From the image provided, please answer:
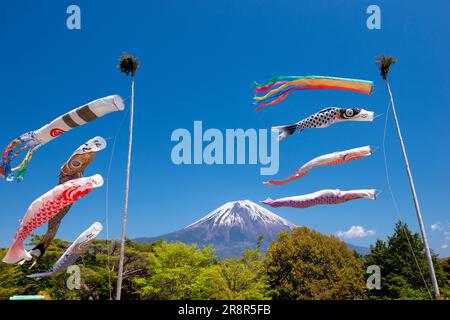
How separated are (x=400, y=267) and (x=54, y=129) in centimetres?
2490

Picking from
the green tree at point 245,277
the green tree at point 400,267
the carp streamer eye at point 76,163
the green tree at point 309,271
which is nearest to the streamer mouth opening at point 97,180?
the carp streamer eye at point 76,163

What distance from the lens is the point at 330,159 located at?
12.5 metres

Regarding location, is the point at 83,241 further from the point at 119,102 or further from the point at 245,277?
the point at 245,277

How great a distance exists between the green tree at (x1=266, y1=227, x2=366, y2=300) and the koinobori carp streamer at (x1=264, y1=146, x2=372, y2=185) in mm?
12053

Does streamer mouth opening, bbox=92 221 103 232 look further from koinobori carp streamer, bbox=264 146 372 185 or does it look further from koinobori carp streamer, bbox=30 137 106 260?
koinobori carp streamer, bbox=264 146 372 185

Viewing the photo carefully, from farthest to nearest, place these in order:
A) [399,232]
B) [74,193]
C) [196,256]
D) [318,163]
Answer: [399,232], [196,256], [318,163], [74,193]

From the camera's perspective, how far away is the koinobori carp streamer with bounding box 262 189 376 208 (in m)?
11.9

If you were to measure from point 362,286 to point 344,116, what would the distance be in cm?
1621

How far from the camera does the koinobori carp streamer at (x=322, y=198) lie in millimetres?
11891

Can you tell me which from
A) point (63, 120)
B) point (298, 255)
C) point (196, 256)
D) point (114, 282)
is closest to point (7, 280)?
point (114, 282)

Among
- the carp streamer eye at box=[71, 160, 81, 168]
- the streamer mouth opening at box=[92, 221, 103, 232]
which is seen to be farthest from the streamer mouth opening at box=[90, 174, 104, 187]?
the streamer mouth opening at box=[92, 221, 103, 232]

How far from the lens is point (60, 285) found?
22.7m

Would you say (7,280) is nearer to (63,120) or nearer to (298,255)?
(63,120)
